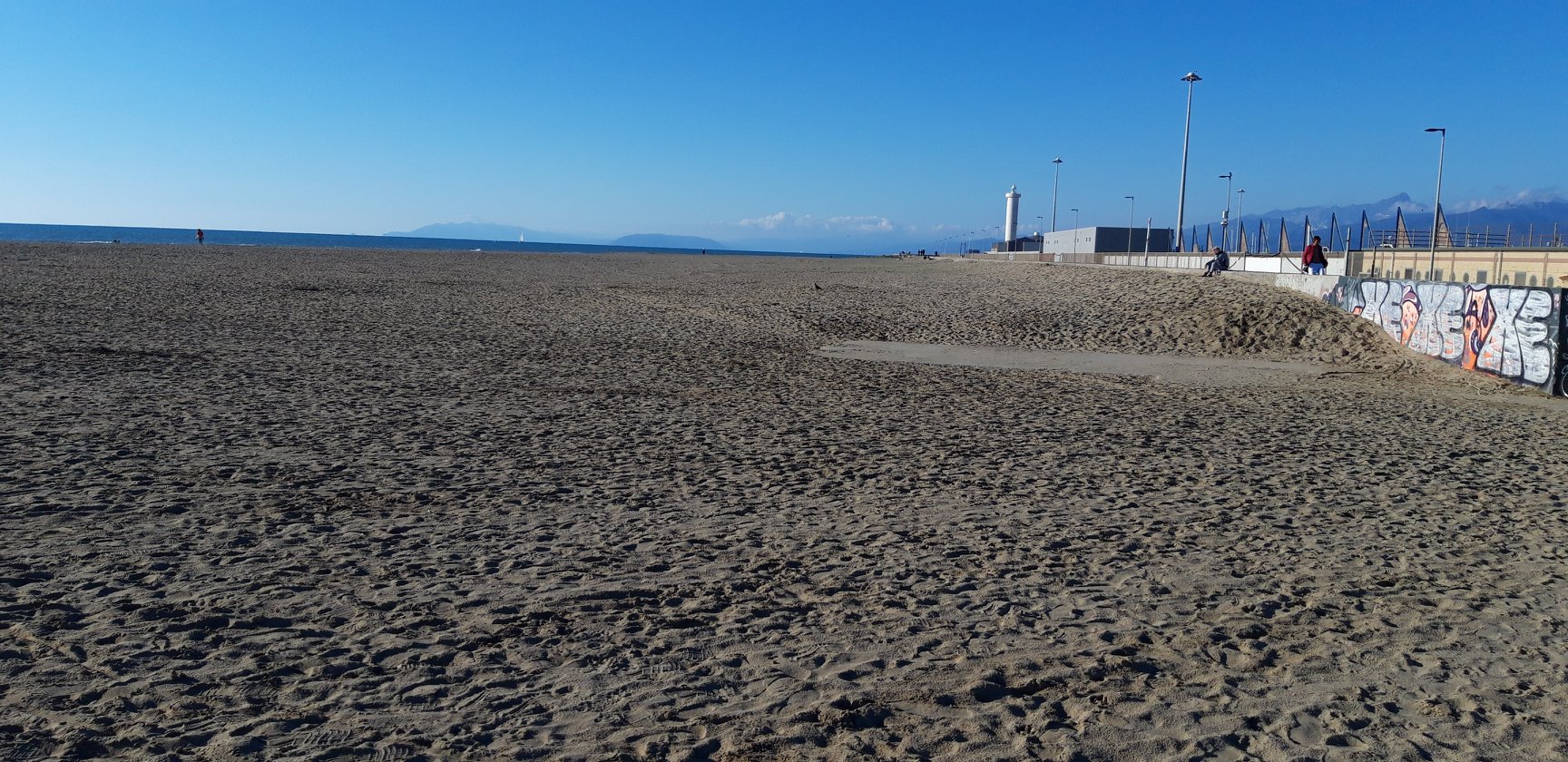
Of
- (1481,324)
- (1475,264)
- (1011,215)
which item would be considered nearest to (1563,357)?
(1481,324)

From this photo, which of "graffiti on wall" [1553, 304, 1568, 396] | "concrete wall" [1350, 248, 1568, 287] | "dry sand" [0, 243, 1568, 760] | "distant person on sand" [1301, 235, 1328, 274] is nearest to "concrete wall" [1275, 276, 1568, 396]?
"graffiti on wall" [1553, 304, 1568, 396]

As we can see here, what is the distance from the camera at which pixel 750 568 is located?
5867 mm

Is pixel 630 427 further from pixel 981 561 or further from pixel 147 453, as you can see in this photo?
pixel 981 561

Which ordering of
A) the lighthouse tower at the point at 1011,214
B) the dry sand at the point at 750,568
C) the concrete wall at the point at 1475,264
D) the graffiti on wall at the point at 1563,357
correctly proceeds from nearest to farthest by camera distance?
the dry sand at the point at 750,568 → the graffiti on wall at the point at 1563,357 → the concrete wall at the point at 1475,264 → the lighthouse tower at the point at 1011,214

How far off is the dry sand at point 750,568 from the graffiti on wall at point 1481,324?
2393 mm

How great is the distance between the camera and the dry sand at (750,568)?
4.02 metres

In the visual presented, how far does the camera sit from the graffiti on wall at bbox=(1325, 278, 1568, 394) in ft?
51.2

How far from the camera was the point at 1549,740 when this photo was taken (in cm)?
408

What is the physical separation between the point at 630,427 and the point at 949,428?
305 centimetres

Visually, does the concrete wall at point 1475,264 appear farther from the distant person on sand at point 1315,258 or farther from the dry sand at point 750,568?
the dry sand at point 750,568

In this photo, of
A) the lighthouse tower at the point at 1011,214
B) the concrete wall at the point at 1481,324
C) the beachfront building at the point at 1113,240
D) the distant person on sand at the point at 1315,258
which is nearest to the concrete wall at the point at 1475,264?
the distant person on sand at the point at 1315,258

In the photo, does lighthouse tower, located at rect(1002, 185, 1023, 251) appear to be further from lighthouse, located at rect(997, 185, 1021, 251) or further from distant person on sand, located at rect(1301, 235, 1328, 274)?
distant person on sand, located at rect(1301, 235, 1328, 274)

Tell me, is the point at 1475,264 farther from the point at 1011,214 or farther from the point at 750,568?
the point at 1011,214

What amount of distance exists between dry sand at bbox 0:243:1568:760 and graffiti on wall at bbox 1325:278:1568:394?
2393mm
